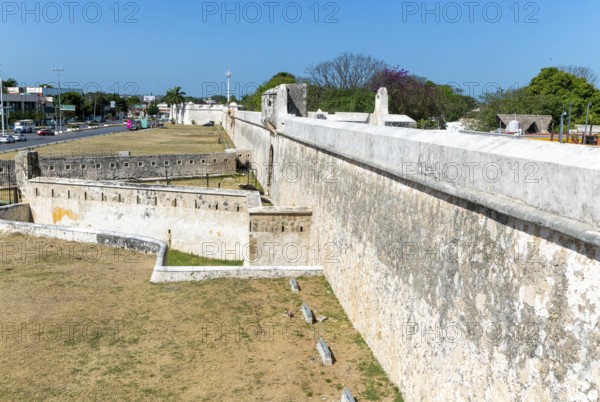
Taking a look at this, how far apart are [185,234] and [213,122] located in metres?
67.4

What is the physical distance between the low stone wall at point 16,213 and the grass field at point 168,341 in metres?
6.22

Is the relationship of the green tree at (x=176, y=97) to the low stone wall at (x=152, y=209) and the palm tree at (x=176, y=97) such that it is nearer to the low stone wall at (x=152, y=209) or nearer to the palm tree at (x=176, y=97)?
the palm tree at (x=176, y=97)

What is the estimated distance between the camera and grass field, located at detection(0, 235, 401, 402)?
7.03 meters

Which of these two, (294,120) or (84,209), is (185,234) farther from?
(294,120)

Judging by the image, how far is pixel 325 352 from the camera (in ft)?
25.5

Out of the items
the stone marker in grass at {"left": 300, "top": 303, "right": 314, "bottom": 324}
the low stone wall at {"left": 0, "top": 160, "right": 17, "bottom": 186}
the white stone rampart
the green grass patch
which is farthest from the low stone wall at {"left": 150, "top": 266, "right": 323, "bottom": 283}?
the low stone wall at {"left": 0, "top": 160, "right": 17, "bottom": 186}

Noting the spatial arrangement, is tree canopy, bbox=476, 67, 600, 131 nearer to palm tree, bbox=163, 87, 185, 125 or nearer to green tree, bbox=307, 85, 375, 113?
green tree, bbox=307, 85, 375, 113

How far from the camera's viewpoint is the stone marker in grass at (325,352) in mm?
7637

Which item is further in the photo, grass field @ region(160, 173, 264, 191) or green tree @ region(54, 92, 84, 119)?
green tree @ region(54, 92, 84, 119)

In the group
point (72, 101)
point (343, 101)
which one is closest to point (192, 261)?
point (343, 101)

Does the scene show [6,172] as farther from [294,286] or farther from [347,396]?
[347,396]

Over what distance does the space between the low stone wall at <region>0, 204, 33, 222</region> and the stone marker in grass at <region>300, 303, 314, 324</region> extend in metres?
12.7

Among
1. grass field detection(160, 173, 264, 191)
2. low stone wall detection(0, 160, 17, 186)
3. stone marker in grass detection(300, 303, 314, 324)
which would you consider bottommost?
stone marker in grass detection(300, 303, 314, 324)

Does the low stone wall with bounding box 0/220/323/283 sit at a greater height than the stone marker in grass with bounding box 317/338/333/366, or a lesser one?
greater
